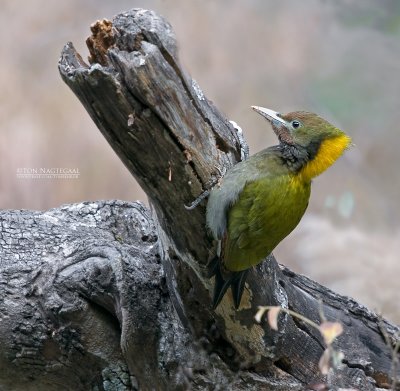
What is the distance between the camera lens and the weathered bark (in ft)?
8.04

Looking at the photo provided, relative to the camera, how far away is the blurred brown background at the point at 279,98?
5.34 meters

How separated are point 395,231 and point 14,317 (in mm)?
3489

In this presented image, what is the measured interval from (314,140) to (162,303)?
2.54 ft

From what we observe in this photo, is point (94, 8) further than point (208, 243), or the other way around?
point (94, 8)

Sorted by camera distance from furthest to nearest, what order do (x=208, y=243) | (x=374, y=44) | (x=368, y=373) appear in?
(x=374, y=44), (x=368, y=373), (x=208, y=243)

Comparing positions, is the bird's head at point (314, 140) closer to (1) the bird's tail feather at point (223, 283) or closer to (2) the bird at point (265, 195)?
(2) the bird at point (265, 195)

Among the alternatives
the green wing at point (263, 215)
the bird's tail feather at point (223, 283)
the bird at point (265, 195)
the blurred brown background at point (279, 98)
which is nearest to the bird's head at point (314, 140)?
the bird at point (265, 195)

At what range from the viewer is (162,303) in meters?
2.84

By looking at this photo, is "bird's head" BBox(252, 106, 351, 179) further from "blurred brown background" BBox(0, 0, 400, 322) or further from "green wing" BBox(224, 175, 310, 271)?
"blurred brown background" BBox(0, 0, 400, 322)

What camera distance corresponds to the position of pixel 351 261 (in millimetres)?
5508

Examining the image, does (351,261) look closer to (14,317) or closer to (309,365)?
(309,365)

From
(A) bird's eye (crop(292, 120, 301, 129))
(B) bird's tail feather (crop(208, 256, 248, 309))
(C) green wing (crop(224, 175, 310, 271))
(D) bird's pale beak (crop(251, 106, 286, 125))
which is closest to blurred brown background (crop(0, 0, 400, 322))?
(D) bird's pale beak (crop(251, 106, 286, 125))

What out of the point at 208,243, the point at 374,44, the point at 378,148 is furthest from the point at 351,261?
the point at 208,243

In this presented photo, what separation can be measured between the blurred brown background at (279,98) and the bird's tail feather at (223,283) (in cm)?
272
